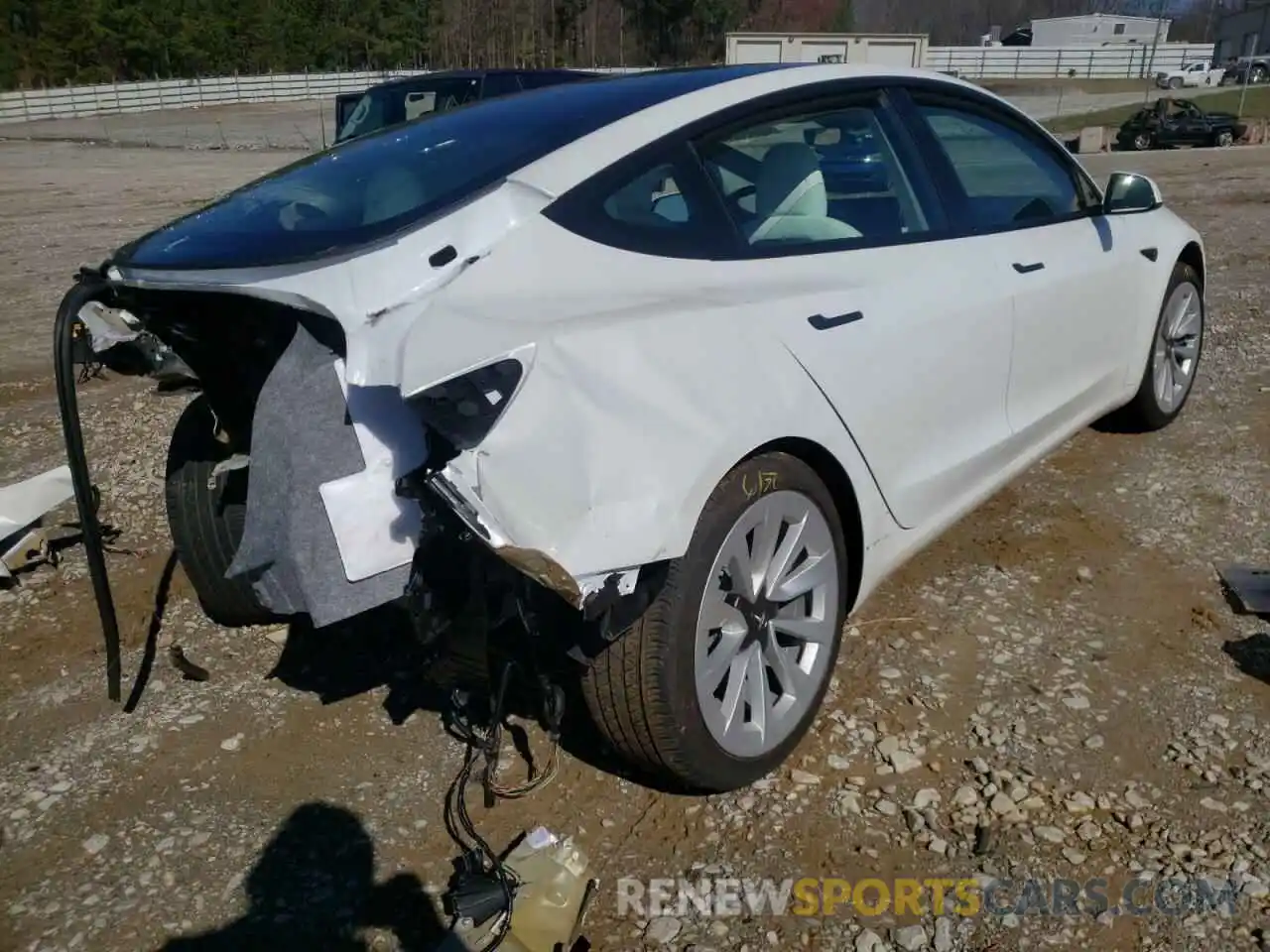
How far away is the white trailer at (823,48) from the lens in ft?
103

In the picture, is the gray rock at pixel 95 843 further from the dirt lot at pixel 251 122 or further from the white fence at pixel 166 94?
the white fence at pixel 166 94

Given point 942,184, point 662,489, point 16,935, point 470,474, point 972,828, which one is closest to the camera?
point 470,474

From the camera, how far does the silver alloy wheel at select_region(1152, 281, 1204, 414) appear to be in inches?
180

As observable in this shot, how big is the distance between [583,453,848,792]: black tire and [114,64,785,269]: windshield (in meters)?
0.91

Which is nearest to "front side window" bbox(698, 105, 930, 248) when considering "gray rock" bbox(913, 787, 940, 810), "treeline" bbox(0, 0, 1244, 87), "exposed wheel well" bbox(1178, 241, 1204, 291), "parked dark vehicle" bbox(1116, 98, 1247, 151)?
"gray rock" bbox(913, 787, 940, 810)

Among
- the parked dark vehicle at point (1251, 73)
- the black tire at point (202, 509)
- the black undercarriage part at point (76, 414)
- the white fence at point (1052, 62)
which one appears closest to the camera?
the black undercarriage part at point (76, 414)

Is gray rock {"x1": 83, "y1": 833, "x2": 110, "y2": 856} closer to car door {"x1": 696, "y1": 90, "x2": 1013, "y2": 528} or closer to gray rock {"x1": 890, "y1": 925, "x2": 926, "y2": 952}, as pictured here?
gray rock {"x1": 890, "y1": 925, "x2": 926, "y2": 952}

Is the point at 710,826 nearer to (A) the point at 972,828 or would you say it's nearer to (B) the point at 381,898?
(A) the point at 972,828

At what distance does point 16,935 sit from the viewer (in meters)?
2.34

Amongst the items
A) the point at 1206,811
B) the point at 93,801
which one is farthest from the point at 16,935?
the point at 1206,811

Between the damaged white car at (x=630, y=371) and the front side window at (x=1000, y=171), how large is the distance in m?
0.03

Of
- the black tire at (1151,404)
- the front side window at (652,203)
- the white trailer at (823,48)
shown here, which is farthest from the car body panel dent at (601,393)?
the white trailer at (823,48)

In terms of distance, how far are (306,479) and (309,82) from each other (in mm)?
61491

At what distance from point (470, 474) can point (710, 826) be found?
1138 millimetres
